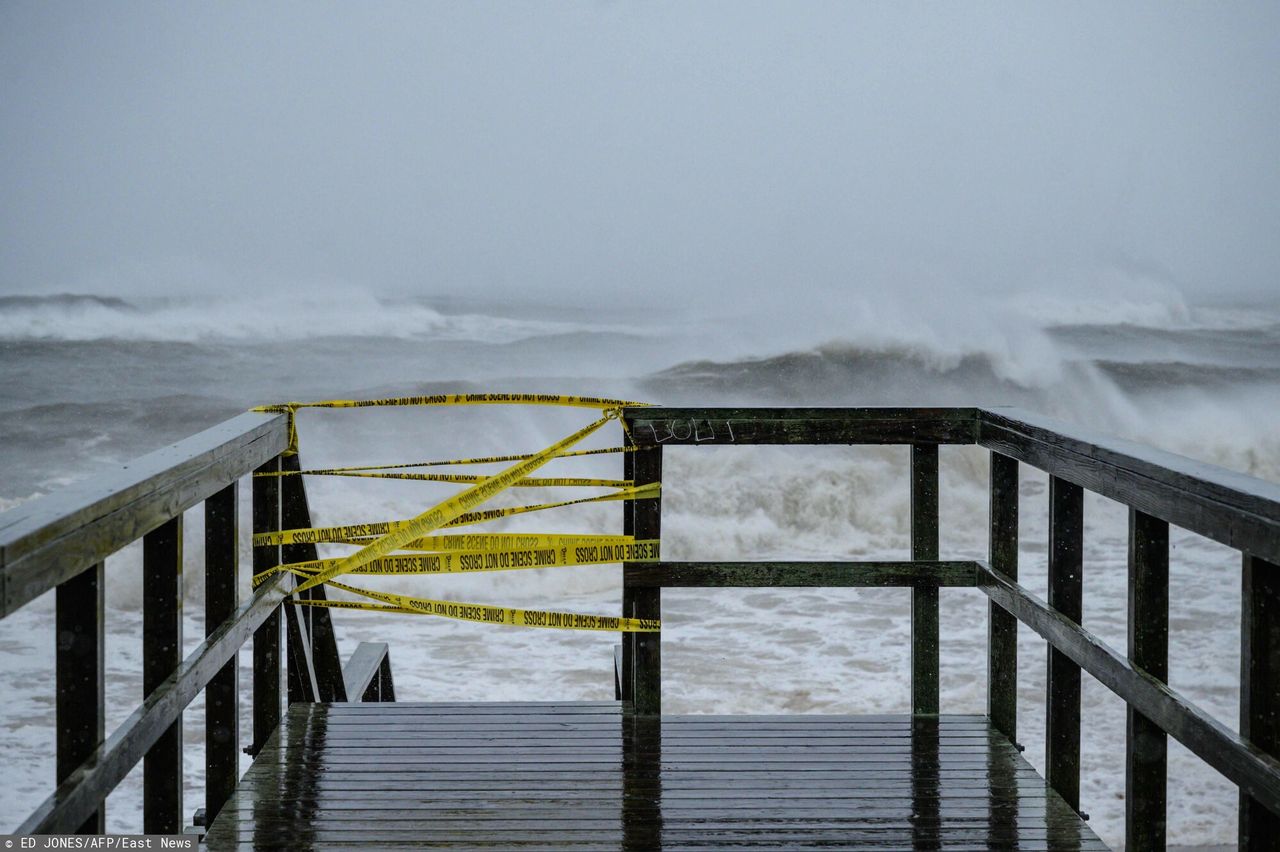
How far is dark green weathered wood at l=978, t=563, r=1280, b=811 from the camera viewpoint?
1.71 meters

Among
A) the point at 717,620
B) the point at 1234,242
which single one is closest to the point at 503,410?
the point at 717,620

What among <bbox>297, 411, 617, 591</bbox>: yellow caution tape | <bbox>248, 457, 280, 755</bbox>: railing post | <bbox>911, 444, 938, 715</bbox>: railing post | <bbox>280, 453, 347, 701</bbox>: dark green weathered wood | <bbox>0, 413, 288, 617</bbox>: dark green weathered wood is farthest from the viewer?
<bbox>280, 453, 347, 701</bbox>: dark green weathered wood

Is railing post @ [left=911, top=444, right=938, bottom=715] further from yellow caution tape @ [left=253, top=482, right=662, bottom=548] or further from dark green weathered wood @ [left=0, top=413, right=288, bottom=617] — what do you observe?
dark green weathered wood @ [left=0, top=413, right=288, bottom=617]

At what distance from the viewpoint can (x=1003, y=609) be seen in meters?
3.12

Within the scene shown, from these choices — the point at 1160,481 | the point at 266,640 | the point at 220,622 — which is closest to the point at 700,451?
the point at 266,640

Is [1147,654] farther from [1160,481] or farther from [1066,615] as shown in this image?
[1066,615]

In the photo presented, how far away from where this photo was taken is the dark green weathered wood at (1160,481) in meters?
1.72

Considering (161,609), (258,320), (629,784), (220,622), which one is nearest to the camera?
(161,609)

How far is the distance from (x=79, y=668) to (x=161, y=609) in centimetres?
48

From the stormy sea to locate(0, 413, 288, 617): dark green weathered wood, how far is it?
7.40 m

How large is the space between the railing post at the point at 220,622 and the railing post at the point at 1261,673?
195 cm

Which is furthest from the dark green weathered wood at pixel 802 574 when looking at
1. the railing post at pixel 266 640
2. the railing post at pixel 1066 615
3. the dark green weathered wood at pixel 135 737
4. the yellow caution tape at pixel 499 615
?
the dark green weathered wood at pixel 135 737

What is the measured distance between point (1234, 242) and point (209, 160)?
2678 cm

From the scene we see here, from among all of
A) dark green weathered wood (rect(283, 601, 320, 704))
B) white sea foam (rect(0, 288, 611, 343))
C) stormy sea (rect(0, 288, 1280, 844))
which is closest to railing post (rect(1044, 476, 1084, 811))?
dark green weathered wood (rect(283, 601, 320, 704))
